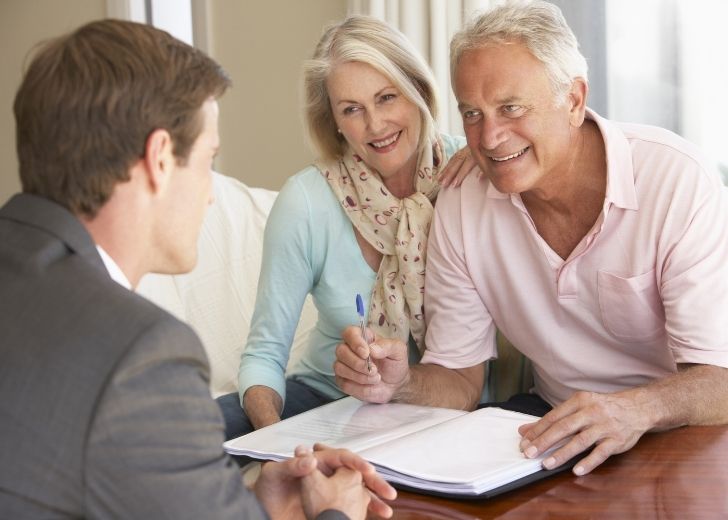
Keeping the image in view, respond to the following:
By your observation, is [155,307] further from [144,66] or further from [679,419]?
[679,419]

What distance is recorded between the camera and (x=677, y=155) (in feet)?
5.84

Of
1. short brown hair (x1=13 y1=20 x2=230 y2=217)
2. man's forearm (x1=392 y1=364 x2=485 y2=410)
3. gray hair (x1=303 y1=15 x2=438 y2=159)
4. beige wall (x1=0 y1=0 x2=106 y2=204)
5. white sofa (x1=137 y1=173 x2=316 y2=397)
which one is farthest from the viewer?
beige wall (x1=0 y1=0 x2=106 y2=204)

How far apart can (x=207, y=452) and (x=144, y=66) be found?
0.37 metres

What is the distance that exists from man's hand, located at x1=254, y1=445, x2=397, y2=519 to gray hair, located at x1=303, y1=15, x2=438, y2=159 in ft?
3.21

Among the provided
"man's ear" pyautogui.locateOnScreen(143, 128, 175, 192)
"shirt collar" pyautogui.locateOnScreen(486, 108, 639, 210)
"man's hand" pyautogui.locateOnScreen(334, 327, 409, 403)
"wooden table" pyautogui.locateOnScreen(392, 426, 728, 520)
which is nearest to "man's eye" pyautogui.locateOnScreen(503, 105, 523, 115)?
"shirt collar" pyautogui.locateOnScreen(486, 108, 639, 210)

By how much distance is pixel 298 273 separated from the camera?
2088mm

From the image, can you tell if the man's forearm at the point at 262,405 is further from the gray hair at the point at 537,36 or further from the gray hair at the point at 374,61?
the gray hair at the point at 537,36

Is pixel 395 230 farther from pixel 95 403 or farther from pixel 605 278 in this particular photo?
pixel 95 403

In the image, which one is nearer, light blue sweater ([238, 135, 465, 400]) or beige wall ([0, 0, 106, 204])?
light blue sweater ([238, 135, 465, 400])

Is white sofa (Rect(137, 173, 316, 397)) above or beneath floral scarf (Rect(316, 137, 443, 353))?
beneath

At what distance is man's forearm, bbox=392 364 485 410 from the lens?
1.80 meters

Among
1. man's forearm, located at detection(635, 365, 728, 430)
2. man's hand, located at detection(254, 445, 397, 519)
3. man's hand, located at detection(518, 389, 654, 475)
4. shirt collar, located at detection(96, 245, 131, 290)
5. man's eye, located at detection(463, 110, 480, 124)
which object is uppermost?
man's eye, located at detection(463, 110, 480, 124)

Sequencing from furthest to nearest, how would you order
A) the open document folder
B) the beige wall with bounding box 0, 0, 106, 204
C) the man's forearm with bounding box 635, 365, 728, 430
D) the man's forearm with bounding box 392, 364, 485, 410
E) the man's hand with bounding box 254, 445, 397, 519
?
the beige wall with bounding box 0, 0, 106, 204 < the man's forearm with bounding box 392, 364, 485, 410 < the man's forearm with bounding box 635, 365, 728, 430 < the open document folder < the man's hand with bounding box 254, 445, 397, 519

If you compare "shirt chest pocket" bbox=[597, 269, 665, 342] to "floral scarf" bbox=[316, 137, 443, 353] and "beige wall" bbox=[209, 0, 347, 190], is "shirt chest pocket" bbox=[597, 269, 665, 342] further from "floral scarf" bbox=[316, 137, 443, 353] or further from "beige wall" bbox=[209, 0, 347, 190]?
"beige wall" bbox=[209, 0, 347, 190]
